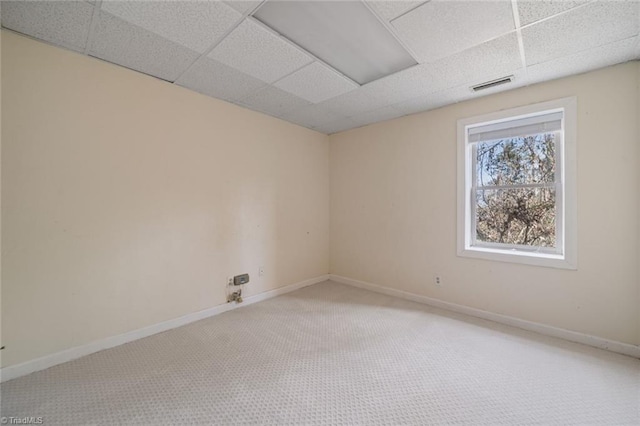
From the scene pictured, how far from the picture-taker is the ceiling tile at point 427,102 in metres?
2.63

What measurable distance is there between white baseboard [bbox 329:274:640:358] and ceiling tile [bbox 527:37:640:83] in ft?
7.40

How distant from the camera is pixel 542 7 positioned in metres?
1.47

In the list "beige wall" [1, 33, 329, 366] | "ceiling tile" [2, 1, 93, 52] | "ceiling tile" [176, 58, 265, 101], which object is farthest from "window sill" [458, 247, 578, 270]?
"ceiling tile" [2, 1, 93, 52]

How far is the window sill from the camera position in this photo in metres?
2.27

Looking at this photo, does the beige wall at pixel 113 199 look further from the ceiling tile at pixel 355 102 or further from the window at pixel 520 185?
the window at pixel 520 185

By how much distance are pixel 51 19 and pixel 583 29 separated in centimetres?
342

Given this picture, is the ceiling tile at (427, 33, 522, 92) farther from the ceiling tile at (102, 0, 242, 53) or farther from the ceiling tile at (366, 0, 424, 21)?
the ceiling tile at (102, 0, 242, 53)

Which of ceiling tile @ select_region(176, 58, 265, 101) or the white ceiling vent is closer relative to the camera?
ceiling tile @ select_region(176, 58, 265, 101)

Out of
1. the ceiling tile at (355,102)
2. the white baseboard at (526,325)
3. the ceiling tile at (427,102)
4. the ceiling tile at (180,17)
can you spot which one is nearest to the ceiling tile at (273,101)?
the ceiling tile at (355,102)

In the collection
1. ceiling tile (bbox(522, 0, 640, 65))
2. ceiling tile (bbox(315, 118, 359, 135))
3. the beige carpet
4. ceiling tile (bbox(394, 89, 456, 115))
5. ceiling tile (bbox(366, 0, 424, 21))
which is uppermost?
ceiling tile (bbox(315, 118, 359, 135))

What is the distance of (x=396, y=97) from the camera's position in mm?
2711

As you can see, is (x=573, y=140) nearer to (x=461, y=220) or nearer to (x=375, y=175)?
(x=461, y=220)

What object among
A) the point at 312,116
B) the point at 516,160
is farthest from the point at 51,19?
the point at 516,160

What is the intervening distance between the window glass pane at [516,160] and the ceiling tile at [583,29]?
2.91 ft
